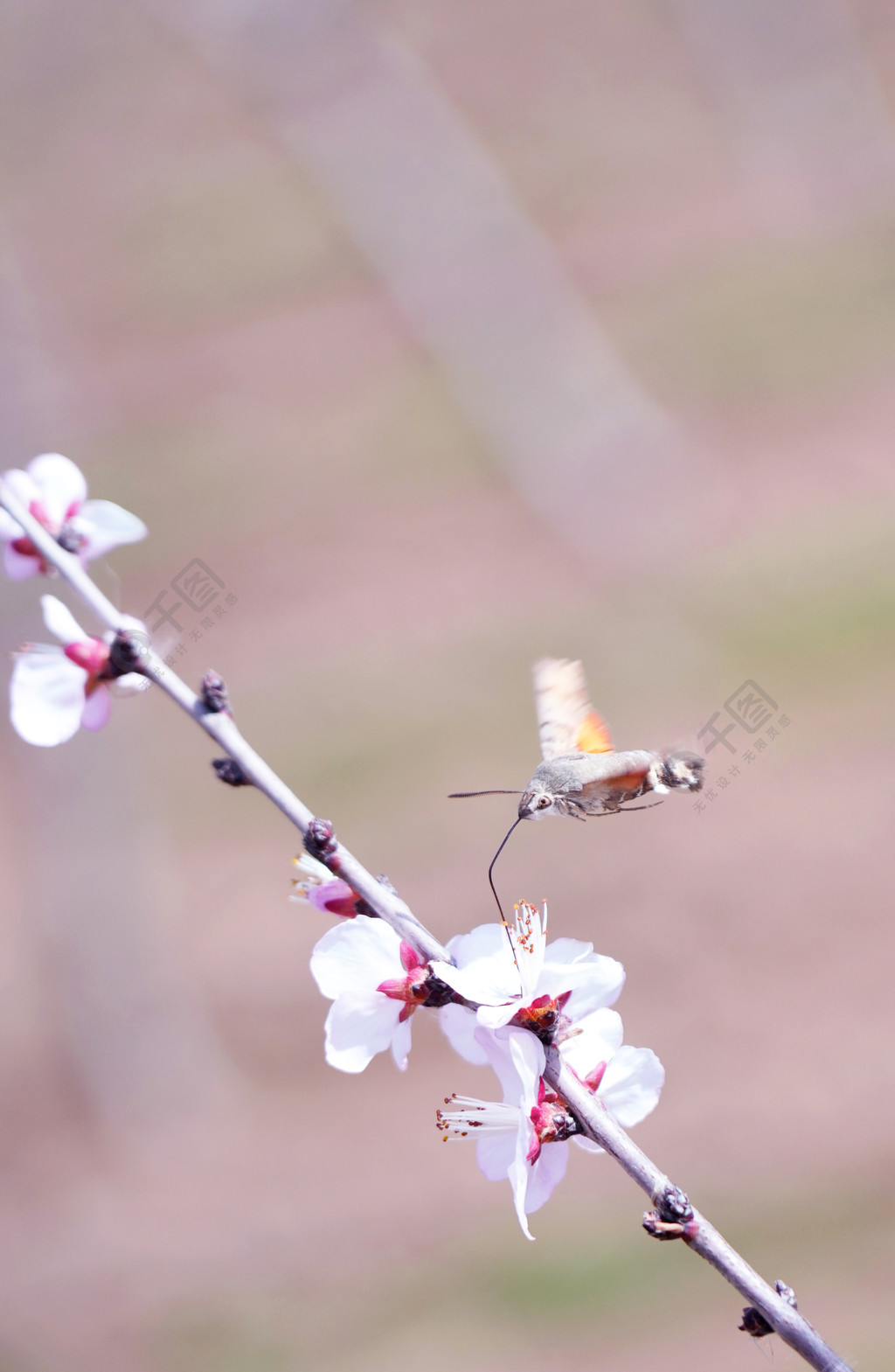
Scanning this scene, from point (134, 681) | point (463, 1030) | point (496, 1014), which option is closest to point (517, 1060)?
point (496, 1014)

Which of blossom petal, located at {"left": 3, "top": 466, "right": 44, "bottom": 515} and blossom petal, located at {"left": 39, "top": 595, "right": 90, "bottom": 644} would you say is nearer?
blossom petal, located at {"left": 39, "top": 595, "right": 90, "bottom": 644}

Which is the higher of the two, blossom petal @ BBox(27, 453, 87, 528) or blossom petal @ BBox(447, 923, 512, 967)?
blossom petal @ BBox(27, 453, 87, 528)

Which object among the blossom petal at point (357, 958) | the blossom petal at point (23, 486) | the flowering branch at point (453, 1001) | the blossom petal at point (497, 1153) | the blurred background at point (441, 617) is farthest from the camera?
the blurred background at point (441, 617)

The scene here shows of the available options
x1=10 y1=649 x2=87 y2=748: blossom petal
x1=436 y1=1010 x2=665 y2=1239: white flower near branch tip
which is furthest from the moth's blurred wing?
x1=10 y1=649 x2=87 y2=748: blossom petal

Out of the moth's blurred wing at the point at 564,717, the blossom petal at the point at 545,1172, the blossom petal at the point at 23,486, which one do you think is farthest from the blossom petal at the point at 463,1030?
the blossom petal at the point at 23,486

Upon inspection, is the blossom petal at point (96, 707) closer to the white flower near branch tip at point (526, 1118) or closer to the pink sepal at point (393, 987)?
the pink sepal at point (393, 987)

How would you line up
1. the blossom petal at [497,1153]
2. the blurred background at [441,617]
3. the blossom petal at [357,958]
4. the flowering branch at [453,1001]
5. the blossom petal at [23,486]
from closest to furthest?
the flowering branch at [453,1001] → the blossom petal at [357,958] → the blossom petal at [497,1153] → the blossom petal at [23,486] → the blurred background at [441,617]

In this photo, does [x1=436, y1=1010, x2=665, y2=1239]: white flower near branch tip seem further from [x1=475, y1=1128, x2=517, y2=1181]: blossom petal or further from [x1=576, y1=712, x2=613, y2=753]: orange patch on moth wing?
[x1=576, y1=712, x2=613, y2=753]: orange patch on moth wing
